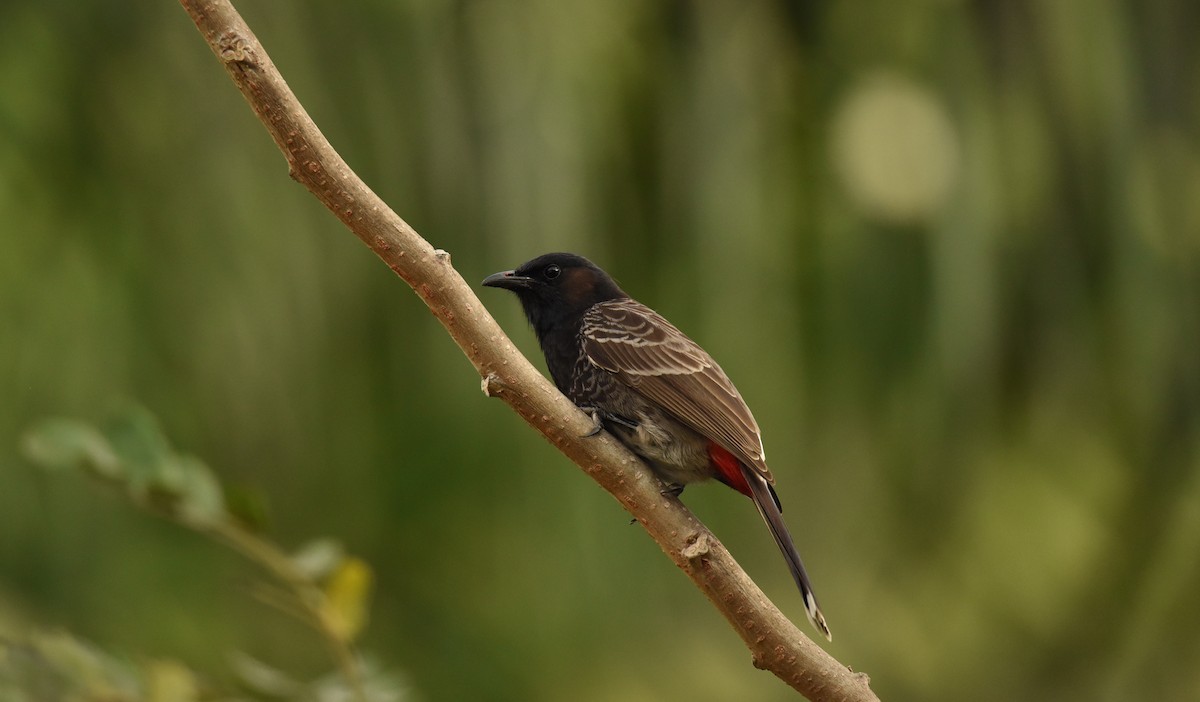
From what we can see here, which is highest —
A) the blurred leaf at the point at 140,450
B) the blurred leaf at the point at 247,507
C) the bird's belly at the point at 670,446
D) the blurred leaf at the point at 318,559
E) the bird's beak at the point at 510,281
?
the bird's beak at the point at 510,281

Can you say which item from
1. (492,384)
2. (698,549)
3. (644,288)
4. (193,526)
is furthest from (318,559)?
(644,288)

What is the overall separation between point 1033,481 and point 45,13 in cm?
480

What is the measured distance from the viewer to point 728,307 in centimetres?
457

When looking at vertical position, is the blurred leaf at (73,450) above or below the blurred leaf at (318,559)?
above

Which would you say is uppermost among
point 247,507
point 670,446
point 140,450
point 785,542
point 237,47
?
point 237,47

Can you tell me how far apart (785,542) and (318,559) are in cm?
86

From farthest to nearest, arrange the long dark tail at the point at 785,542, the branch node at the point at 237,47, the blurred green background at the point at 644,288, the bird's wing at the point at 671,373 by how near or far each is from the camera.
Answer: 1. the blurred green background at the point at 644,288
2. the bird's wing at the point at 671,373
3. the long dark tail at the point at 785,542
4. the branch node at the point at 237,47

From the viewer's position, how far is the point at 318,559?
2131mm

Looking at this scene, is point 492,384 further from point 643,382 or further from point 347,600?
point 643,382

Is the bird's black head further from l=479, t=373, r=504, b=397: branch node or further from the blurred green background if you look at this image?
the blurred green background

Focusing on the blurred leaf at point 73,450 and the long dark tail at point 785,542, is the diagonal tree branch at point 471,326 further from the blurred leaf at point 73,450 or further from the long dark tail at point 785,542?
the blurred leaf at point 73,450

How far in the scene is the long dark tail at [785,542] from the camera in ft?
7.02

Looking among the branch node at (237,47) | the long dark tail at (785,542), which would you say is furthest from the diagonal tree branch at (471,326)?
the long dark tail at (785,542)

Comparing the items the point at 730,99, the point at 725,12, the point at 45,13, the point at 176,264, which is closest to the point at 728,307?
the point at 730,99
